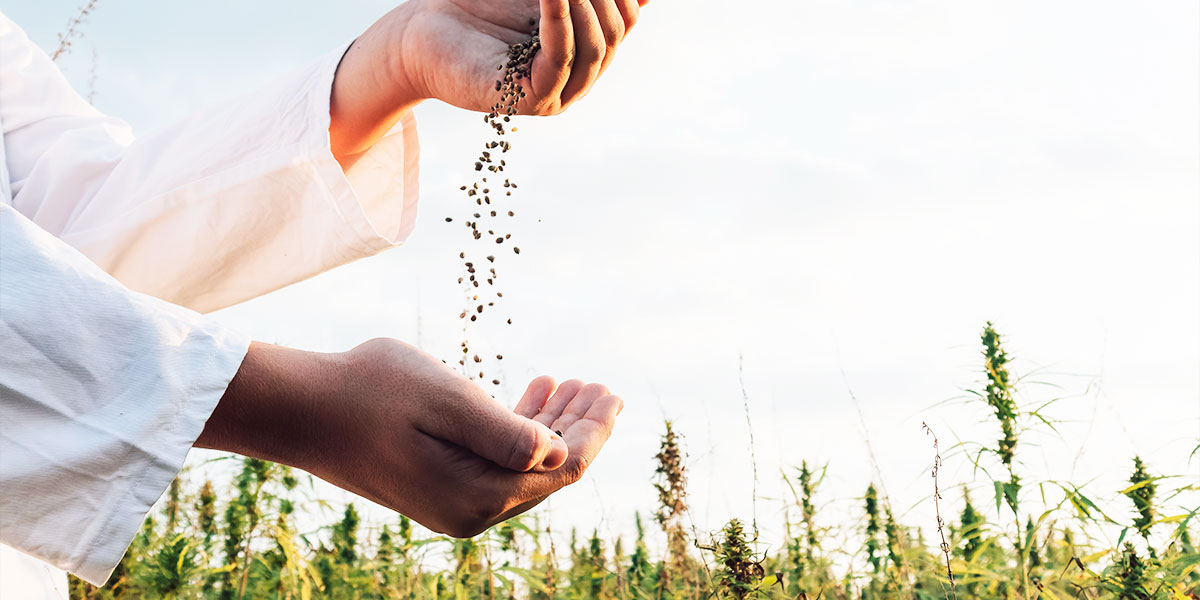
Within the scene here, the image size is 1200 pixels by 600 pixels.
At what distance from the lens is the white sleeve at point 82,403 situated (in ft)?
3.34

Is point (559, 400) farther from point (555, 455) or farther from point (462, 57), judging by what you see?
point (462, 57)

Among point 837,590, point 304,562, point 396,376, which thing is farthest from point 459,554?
point 396,376

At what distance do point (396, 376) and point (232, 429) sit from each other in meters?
0.22

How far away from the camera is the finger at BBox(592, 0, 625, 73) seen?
1.70m

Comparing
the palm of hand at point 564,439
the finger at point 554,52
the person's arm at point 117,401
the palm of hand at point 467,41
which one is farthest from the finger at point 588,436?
the palm of hand at point 467,41

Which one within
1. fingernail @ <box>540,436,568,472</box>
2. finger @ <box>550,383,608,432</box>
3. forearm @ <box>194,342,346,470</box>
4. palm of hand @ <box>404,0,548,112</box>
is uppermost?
palm of hand @ <box>404,0,548,112</box>

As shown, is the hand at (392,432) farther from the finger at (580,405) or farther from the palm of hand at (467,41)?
the palm of hand at (467,41)

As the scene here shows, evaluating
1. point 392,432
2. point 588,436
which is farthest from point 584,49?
point 392,432

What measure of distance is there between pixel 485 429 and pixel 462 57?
101 cm

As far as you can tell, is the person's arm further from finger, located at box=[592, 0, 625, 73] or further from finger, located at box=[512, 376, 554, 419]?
finger, located at box=[592, 0, 625, 73]

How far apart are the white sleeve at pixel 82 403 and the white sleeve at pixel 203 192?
3.62ft

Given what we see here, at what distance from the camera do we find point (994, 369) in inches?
96.3

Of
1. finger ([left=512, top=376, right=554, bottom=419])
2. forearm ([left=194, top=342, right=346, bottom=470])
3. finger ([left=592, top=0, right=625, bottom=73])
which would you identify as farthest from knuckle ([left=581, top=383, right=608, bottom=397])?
finger ([left=592, top=0, right=625, bottom=73])

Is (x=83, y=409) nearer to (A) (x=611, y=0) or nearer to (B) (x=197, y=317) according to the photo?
(B) (x=197, y=317)
